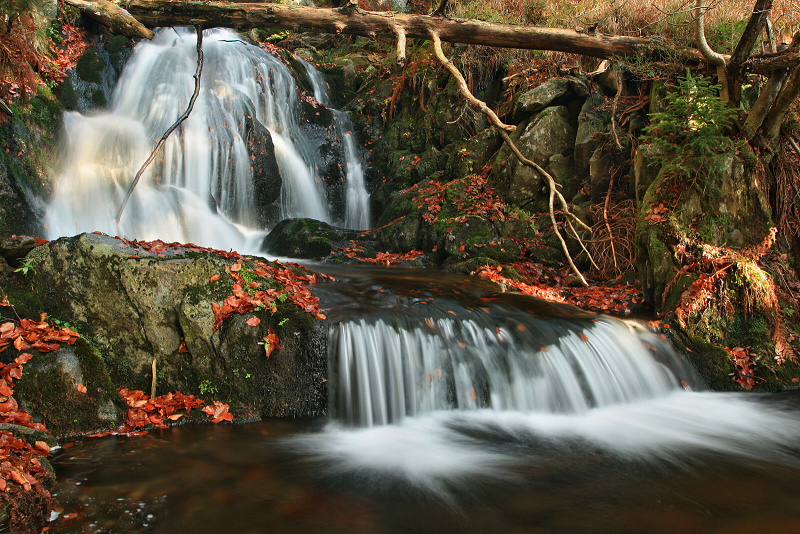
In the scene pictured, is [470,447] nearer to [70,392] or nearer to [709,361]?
[70,392]

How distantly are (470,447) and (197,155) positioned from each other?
341 inches

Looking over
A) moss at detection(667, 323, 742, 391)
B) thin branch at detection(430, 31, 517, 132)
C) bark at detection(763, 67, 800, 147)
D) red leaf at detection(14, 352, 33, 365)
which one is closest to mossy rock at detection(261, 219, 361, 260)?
thin branch at detection(430, 31, 517, 132)

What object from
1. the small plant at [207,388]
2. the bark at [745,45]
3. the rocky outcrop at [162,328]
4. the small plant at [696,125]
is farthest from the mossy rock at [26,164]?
the bark at [745,45]

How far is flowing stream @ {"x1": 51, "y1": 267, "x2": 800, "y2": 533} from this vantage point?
114 inches

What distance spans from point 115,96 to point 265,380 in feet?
29.1

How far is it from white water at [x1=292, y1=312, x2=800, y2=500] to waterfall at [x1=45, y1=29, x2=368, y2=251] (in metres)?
5.68

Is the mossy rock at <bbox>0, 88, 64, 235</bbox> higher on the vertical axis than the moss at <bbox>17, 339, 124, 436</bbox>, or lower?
higher

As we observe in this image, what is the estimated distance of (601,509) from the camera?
9.88 feet

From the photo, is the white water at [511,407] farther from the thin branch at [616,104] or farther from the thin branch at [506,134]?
the thin branch at [616,104]

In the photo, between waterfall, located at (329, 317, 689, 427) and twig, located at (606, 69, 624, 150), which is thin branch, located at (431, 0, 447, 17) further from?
waterfall, located at (329, 317, 689, 427)

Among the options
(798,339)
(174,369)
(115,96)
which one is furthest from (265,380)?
(115,96)

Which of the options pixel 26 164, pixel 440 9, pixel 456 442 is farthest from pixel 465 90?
pixel 26 164

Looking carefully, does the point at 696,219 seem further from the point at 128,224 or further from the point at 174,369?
the point at 128,224

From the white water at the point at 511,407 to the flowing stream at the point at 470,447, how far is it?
0.06ft
